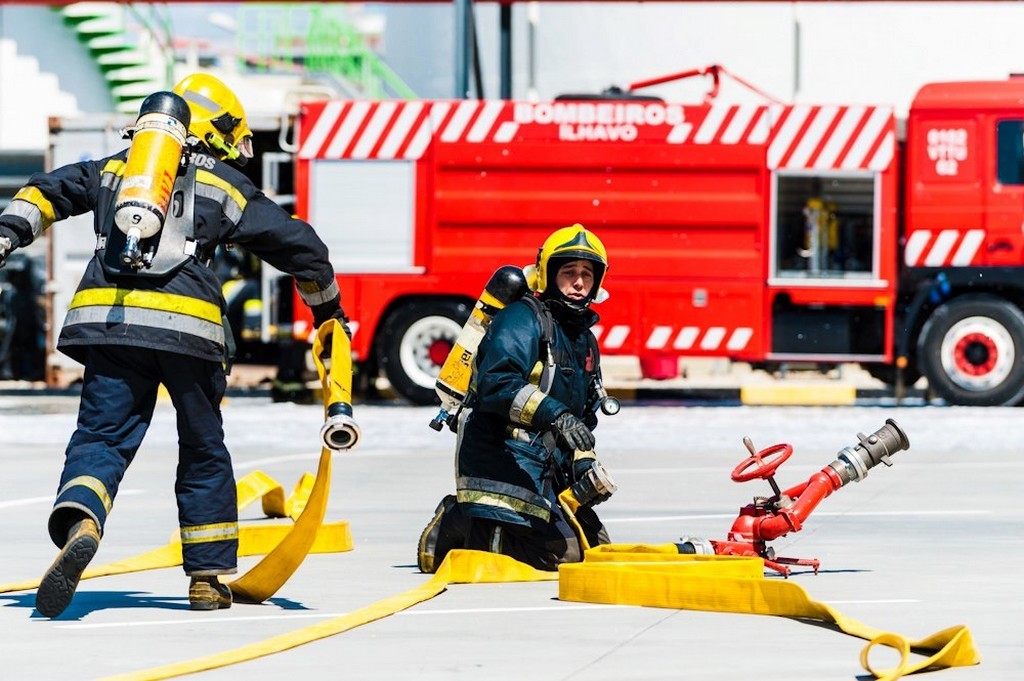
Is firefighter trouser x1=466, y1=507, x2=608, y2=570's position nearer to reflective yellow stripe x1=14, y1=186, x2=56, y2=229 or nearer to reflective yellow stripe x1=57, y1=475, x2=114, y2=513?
reflective yellow stripe x1=57, y1=475, x2=114, y2=513

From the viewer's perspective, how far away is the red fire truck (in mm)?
18047

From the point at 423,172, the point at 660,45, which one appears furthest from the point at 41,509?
the point at 660,45

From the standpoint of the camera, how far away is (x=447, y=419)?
27.9 feet

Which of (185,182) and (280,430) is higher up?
(185,182)

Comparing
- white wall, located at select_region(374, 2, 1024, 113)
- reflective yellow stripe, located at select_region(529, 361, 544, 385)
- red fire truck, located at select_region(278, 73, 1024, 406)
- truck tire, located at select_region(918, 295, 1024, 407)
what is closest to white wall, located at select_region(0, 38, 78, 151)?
white wall, located at select_region(374, 2, 1024, 113)

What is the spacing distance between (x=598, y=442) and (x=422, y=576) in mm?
6750

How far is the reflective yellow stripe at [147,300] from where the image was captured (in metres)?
6.89

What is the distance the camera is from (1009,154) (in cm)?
1803

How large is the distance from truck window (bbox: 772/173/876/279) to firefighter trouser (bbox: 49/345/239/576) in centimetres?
1186

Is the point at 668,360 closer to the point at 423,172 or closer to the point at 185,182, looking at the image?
the point at 423,172

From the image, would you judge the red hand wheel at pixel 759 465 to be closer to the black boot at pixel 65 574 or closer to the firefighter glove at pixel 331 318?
the firefighter glove at pixel 331 318

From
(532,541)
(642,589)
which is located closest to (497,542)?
(532,541)

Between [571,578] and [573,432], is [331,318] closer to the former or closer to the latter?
[573,432]

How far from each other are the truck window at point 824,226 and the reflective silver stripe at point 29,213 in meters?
11.9
